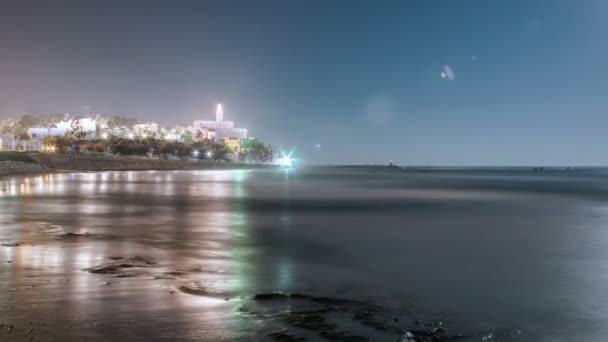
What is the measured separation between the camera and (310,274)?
1327 cm

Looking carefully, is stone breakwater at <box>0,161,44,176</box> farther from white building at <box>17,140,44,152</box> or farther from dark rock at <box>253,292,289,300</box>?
white building at <box>17,140,44,152</box>

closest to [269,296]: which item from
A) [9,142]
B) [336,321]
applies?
[336,321]

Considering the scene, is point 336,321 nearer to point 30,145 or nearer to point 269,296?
point 269,296

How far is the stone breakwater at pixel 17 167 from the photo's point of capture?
3074 inches

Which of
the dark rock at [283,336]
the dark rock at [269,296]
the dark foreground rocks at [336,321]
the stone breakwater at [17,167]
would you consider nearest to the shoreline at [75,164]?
the stone breakwater at [17,167]

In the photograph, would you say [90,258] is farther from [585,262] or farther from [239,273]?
[585,262]

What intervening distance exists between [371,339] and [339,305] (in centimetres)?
216

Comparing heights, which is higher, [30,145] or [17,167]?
[30,145]

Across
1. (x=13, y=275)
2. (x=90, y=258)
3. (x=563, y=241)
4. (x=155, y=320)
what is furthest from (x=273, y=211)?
(x=155, y=320)

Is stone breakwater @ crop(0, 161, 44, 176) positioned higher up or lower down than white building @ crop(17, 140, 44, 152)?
lower down

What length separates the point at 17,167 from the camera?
8394 centimetres

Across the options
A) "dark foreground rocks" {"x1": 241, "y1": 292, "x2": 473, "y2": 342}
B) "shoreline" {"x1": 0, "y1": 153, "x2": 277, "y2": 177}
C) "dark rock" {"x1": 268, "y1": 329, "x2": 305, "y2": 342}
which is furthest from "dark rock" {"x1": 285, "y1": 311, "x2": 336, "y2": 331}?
"shoreline" {"x1": 0, "y1": 153, "x2": 277, "y2": 177}

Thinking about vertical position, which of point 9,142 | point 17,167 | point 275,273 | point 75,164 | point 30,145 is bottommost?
point 275,273

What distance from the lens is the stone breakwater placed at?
256 feet
